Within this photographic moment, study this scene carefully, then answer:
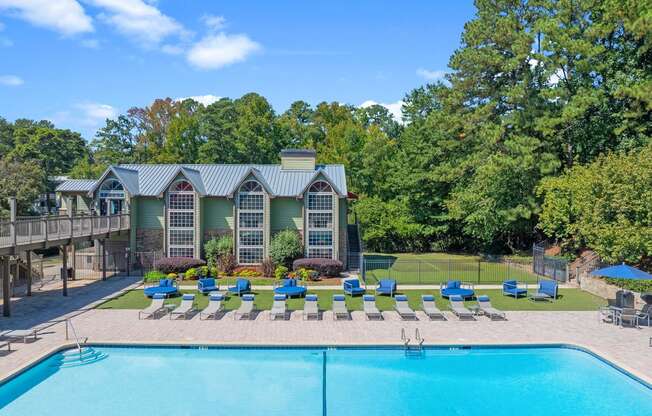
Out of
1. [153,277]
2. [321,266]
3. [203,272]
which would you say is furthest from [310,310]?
[153,277]

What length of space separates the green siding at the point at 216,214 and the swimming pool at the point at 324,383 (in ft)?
59.3

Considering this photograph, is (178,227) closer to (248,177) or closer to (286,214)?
(248,177)

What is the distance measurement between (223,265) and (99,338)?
1510 cm

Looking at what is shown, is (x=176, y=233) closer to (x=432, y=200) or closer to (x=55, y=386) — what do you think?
(x=55, y=386)

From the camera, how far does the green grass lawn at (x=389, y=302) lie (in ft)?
81.0

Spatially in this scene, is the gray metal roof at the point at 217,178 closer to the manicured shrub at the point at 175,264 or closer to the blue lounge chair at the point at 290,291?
the manicured shrub at the point at 175,264

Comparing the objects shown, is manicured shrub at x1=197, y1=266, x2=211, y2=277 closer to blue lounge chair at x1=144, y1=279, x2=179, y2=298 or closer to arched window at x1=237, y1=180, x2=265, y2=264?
arched window at x1=237, y1=180, x2=265, y2=264

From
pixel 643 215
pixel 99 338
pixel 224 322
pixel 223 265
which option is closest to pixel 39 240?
pixel 99 338

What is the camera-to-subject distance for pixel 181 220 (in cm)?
3516

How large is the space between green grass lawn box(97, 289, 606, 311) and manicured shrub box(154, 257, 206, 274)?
4.73 m

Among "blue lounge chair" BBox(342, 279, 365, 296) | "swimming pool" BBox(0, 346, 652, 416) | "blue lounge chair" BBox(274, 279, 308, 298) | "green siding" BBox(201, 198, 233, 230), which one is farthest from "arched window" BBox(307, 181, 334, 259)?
"swimming pool" BBox(0, 346, 652, 416)

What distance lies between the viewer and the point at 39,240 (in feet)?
78.2

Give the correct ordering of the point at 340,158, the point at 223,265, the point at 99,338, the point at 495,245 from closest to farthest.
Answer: the point at 99,338 → the point at 223,265 → the point at 495,245 → the point at 340,158

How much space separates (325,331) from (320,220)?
51.6ft
